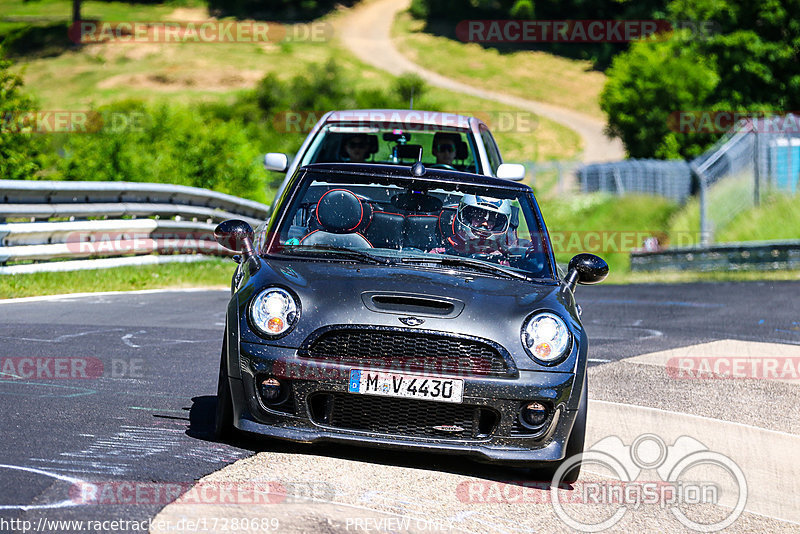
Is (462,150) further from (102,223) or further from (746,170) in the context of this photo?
(746,170)

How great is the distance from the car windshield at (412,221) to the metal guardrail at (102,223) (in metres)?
6.85

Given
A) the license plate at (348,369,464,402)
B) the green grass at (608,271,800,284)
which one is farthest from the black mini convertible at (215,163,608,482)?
the green grass at (608,271,800,284)

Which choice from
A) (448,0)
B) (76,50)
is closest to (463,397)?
(76,50)

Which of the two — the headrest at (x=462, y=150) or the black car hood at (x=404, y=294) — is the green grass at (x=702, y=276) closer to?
the headrest at (x=462, y=150)

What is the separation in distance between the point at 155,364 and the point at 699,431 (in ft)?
11.9

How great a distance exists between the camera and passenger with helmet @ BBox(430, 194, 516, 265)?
630cm

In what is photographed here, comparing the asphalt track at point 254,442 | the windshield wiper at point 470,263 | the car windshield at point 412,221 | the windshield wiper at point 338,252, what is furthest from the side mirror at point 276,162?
the windshield wiper at point 470,263

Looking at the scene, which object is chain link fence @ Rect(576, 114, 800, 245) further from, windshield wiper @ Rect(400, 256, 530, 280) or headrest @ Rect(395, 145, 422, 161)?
windshield wiper @ Rect(400, 256, 530, 280)

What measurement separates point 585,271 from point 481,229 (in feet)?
2.03

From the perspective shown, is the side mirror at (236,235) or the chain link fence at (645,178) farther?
the chain link fence at (645,178)

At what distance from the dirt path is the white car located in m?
63.2

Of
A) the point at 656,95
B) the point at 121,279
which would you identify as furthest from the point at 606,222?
the point at 121,279

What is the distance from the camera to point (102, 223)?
14.0m

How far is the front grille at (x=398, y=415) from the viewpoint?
537 cm
